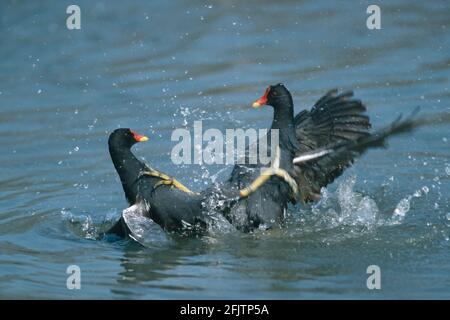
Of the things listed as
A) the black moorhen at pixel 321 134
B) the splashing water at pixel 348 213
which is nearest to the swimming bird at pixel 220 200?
the black moorhen at pixel 321 134

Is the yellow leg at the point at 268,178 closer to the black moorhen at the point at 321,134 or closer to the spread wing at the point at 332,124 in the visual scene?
the black moorhen at the point at 321,134

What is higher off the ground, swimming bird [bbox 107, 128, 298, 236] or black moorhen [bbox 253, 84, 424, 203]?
black moorhen [bbox 253, 84, 424, 203]

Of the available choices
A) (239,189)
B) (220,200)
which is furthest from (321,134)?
(220,200)

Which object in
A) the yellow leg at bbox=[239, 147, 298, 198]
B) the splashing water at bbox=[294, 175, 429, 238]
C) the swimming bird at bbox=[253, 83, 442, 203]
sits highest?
the swimming bird at bbox=[253, 83, 442, 203]

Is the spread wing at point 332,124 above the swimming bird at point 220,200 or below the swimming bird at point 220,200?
above

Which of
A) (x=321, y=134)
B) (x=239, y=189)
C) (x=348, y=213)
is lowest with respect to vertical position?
(x=348, y=213)

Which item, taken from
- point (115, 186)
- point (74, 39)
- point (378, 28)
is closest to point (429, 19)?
point (378, 28)

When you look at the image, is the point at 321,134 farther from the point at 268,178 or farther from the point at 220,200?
the point at 220,200

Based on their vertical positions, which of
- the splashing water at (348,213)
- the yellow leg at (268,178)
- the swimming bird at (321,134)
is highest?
the swimming bird at (321,134)

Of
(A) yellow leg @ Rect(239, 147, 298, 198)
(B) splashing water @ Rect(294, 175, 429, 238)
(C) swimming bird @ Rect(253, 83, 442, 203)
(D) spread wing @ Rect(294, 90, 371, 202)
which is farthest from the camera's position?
(D) spread wing @ Rect(294, 90, 371, 202)

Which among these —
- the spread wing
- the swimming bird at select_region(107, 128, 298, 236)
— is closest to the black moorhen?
the spread wing

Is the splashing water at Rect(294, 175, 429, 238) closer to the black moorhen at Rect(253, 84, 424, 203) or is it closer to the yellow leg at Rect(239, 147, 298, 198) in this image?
the black moorhen at Rect(253, 84, 424, 203)

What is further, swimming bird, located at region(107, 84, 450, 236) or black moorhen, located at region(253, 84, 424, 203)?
swimming bird, located at region(107, 84, 450, 236)

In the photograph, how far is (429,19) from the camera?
10.8 metres
